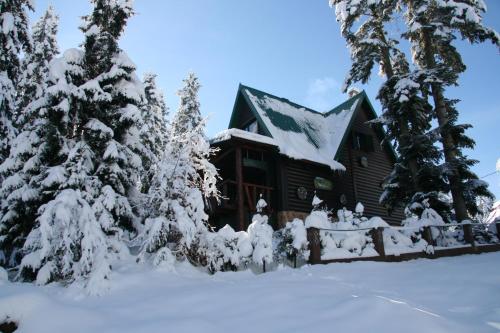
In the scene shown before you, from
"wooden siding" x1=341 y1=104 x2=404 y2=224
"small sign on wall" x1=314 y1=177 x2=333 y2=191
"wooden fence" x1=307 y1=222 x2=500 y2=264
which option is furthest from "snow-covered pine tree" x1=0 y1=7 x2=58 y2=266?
"wooden siding" x1=341 y1=104 x2=404 y2=224

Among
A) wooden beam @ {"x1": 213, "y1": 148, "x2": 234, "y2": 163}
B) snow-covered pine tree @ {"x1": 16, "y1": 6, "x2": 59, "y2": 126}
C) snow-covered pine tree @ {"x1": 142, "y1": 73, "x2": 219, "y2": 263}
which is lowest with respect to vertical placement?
snow-covered pine tree @ {"x1": 142, "y1": 73, "x2": 219, "y2": 263}

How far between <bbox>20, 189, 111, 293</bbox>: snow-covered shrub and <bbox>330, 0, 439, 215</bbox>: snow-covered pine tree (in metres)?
12.3

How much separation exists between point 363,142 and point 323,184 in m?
5.28

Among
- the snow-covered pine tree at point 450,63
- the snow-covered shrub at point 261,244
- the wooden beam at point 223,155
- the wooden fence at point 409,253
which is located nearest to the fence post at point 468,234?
the wooden fence at point 409,253

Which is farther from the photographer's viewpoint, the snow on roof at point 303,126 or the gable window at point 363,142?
the gable window at point 363,142

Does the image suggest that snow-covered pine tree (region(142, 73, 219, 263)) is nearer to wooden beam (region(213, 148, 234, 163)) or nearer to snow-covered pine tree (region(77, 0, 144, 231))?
snow-covered pine tree (region(77, 0, 144, 231))

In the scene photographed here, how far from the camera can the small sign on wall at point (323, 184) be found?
17969 millimetres

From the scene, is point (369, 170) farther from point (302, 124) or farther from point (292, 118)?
point (292, 118)

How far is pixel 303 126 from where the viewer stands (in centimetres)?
2027

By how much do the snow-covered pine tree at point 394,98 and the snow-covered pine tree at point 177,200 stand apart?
9894mm

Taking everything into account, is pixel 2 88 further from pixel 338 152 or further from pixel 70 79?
pixel 338 152

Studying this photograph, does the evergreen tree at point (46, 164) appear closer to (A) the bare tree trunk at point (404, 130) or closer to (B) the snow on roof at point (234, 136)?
(B) the snow on roof at point (234, 136)

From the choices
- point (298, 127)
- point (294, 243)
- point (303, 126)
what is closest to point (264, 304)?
point (294, 243)

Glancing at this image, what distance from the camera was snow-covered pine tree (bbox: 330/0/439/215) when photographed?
14984 mm
